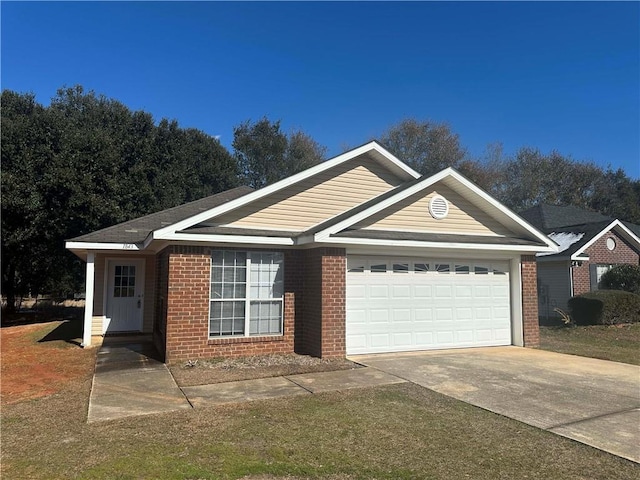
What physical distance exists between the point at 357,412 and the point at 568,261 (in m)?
16.6

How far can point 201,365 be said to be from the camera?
9086 millimetres

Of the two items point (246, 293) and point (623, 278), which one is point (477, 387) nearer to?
point (246, 293)

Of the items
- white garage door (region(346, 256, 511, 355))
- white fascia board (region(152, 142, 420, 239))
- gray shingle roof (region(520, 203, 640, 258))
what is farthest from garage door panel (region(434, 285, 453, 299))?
gray shingle roof (region(520, 203, 640, 258))

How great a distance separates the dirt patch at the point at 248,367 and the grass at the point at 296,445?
1.80m

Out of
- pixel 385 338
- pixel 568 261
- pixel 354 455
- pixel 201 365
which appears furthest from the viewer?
pixel 568 261

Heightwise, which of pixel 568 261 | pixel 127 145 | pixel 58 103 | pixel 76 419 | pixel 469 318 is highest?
pixel 58 103

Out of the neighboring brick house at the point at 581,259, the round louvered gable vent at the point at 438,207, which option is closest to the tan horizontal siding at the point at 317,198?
the round louvered gable vent at the point at 438,207

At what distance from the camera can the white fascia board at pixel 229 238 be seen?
9.22 m

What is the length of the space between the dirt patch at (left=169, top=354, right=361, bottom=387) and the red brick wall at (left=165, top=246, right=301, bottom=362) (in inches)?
10.1

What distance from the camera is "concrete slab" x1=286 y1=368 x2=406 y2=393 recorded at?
7446 mm

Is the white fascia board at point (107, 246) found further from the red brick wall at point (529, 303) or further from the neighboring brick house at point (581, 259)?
the neighboring brick house at point (581, 259)

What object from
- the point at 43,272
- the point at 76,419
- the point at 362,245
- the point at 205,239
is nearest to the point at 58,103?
the point at 43,272

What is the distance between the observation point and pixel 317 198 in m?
11.4

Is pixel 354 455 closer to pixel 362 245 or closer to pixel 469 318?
pixel 362 245
